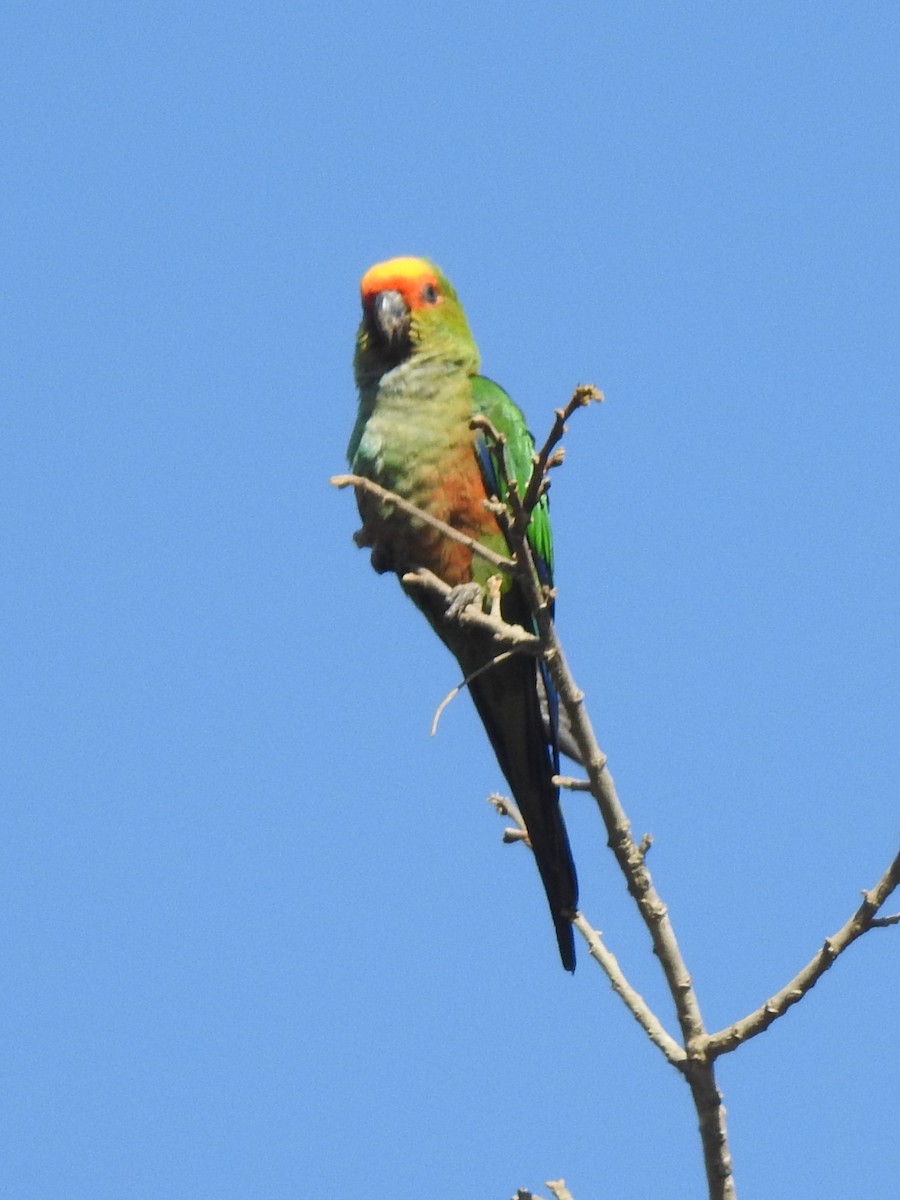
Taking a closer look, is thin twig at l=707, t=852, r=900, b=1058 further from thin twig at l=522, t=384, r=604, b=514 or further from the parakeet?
the parakeet

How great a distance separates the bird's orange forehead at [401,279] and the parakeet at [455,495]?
73 mm

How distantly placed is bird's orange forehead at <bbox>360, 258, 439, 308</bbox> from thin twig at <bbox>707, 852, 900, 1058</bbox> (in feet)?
11.3

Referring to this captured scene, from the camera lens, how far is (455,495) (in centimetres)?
535

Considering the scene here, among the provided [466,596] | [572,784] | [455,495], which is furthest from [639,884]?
[455,495]

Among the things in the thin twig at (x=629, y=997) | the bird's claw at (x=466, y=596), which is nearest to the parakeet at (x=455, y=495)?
the bird's claw at (x=466, y=596)

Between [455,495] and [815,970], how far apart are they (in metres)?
2.61

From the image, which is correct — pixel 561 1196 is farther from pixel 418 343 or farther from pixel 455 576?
pixel 418 343

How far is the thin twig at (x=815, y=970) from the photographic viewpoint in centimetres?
309

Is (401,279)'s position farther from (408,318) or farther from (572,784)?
(572,784)

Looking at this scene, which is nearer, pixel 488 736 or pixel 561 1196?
pixel 561 1196

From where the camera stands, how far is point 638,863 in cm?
332

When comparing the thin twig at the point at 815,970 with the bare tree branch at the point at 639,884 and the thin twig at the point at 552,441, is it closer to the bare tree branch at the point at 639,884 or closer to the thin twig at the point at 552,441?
the bare tree branch at the point at 639,884

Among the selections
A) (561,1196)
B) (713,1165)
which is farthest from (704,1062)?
(561,1196)

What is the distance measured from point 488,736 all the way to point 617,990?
2019mm
